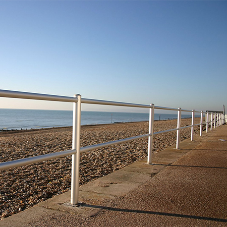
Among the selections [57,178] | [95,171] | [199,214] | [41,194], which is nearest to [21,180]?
[57,178]

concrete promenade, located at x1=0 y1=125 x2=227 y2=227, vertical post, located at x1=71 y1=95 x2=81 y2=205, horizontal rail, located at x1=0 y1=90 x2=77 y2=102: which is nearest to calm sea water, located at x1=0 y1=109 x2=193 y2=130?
concrete promenade, located at x1=0 y1=125 x2=227 y2=227

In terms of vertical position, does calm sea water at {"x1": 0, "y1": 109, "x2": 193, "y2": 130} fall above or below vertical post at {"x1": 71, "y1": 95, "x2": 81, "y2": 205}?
below

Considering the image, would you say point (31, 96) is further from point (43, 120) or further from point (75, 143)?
point (43, 120)

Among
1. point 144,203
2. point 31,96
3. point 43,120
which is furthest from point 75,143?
point 43,120

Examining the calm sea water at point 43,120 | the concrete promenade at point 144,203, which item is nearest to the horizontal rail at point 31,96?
the concrete promenade at point 144,203

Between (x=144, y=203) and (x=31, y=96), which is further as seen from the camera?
(x=144, y=203)

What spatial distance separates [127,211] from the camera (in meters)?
2.29

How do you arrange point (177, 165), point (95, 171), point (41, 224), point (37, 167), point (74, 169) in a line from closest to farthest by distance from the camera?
point (41, 224)
point (74, 169)
point (177, 165)
point (95, 171)
point (37, 167)

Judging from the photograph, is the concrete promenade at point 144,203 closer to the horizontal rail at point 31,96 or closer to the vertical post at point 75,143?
the vertical post at point 75,143

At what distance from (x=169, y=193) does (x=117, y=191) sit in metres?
0.61

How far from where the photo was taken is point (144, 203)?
2.49 metres

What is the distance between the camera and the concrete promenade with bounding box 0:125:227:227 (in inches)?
81.8

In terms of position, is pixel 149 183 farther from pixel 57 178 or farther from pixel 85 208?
pixel 57 178

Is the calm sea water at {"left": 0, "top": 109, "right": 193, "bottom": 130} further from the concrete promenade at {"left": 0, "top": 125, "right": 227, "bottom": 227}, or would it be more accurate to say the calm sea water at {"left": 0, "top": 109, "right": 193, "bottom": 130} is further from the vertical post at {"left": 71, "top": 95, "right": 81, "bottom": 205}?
the vertical post at {"left": 71, "top": 95, "right": 81, "bottom": 205}
